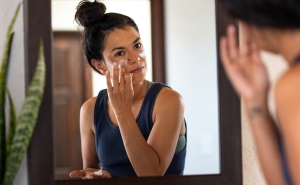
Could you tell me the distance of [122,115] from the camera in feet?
3.47

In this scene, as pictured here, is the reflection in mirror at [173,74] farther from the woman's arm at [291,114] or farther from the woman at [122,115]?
the woman's arm at [291,114]

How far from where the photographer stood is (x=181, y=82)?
1071 mm

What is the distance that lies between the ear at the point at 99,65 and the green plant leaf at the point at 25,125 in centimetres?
13

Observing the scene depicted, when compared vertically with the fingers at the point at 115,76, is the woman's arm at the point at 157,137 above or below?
below

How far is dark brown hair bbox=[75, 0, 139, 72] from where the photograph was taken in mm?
1044

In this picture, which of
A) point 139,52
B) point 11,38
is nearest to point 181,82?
point 139,52

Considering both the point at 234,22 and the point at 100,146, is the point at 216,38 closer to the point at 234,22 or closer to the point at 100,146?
the point at 234,22

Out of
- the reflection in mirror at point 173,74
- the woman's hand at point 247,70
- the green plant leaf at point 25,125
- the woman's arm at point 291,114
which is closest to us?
the woman's arm at point 291,114

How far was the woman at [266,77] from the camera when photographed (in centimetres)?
58

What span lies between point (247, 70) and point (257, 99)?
0.04 m

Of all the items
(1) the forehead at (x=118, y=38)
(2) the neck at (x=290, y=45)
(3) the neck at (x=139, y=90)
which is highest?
(1) the forehead at (x=118, y=38)

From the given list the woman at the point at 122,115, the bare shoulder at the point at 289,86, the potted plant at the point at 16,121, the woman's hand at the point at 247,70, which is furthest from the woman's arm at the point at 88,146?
the bare shoulder at the point at 289,86

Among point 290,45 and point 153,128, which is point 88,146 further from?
point 290,45

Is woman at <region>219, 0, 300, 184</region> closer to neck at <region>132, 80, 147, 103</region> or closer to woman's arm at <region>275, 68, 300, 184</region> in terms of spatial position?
woman's arm at <region>275, 68, 300, 184</region>
